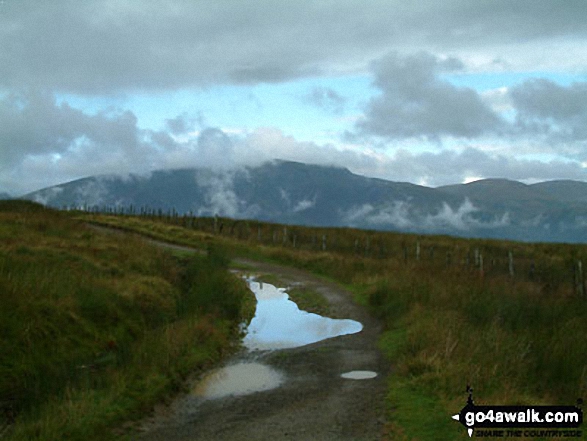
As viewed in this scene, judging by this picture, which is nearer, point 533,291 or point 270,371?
point 270,371

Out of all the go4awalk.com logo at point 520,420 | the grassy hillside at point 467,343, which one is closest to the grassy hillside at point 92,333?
the grassy hillside at point 467,343

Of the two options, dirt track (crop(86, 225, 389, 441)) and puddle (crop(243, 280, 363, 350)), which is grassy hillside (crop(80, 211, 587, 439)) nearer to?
dirt track (crop(86, 225, 389, 441))

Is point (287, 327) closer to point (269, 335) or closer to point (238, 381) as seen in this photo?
point (269, 335)

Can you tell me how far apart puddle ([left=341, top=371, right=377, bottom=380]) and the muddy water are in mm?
1278

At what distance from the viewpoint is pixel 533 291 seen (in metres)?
17.7

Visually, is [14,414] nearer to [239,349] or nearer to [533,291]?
[239,349]

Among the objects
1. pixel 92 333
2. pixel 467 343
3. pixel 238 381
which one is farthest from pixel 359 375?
pixel 92 333

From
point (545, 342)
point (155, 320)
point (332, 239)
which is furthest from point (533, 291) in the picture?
point (332, 239)

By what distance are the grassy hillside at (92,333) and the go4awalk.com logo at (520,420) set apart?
16.4 feet

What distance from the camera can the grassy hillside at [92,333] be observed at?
8500mm

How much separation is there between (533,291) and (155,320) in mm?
11708

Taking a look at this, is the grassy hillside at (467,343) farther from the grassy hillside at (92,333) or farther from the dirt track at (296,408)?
the grassy hillside at (92,333)

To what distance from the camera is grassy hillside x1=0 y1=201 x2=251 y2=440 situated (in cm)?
850

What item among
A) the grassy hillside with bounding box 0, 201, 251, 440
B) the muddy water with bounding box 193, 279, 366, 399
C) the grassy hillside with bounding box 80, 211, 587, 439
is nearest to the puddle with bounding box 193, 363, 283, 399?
the muddy water with bounding box 193, 279, 366, 399
